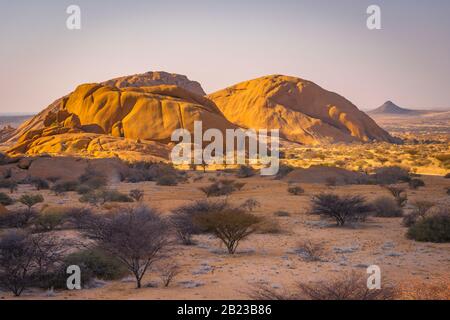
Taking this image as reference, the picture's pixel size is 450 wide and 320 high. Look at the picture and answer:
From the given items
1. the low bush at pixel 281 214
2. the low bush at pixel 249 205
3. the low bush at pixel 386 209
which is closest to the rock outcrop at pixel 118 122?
the low bush at pixel 249 205

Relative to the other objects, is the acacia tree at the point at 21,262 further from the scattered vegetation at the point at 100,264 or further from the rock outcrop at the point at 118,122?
the rock outcrop at the point at 118,122

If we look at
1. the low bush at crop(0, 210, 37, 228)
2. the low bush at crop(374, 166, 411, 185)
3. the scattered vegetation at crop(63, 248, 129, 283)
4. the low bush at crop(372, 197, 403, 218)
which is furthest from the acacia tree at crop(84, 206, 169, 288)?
the low bush at crop(374, 166, 411, 185)

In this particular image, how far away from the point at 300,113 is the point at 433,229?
7352 centimetres

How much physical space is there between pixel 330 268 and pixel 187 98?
53.6m

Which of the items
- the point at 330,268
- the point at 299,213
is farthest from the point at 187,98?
the point at 330,268

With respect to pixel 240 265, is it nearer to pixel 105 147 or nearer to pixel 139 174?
pixel 139 174

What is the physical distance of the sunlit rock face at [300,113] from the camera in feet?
264

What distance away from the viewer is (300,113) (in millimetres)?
85000

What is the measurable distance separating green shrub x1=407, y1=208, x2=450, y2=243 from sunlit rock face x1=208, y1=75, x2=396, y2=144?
A: 6439 cm

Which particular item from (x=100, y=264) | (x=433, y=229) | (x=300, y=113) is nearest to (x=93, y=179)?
(x=100, y=264)

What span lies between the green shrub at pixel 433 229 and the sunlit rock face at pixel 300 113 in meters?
64.4

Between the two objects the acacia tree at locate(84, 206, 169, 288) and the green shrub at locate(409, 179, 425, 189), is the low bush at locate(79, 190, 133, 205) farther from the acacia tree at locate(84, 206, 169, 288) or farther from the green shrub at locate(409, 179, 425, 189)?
the green shrub at locate(409, 179, 425, 189)

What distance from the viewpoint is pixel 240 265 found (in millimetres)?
10102

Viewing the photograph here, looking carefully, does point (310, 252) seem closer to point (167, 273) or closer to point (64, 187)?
point (167, 273)
